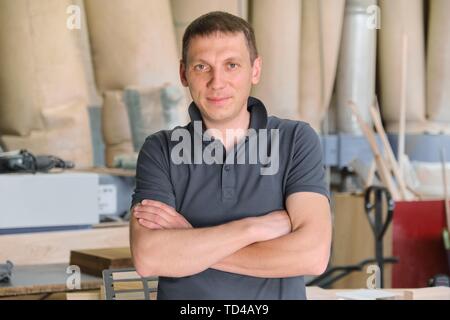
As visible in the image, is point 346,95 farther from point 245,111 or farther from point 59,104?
point 245,111

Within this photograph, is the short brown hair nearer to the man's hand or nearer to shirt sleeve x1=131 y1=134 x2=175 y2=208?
shirt sleeve x1=131 y1=134 x2=175 y2=208

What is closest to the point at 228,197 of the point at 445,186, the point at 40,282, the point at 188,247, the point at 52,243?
the point at 188,247

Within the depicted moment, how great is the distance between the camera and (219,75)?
5.90ft

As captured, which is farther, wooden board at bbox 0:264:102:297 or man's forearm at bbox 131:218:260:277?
wooden board at bbox 0:264:102:297

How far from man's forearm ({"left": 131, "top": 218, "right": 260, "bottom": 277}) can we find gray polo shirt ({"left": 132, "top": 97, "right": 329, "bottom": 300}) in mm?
22

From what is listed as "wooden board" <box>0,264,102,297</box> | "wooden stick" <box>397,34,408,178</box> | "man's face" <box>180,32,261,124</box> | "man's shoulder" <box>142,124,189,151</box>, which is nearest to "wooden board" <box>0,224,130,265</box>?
"wooden board" <box>0,264,102,297</box>

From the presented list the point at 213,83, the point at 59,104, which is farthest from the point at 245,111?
the point at 59,104

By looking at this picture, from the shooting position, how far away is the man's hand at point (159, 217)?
5.84ft

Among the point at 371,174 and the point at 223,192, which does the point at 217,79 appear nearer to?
the point at 223,192

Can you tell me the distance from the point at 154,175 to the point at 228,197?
0.16m

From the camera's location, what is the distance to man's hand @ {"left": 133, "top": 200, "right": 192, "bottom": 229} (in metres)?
1.78

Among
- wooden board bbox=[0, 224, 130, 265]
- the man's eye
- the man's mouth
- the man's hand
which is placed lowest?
wooden board bbox=[0, 224, 130, 265]

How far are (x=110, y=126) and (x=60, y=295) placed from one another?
153cm

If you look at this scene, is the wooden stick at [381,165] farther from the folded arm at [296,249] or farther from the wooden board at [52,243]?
the folded arm at [296,249]
